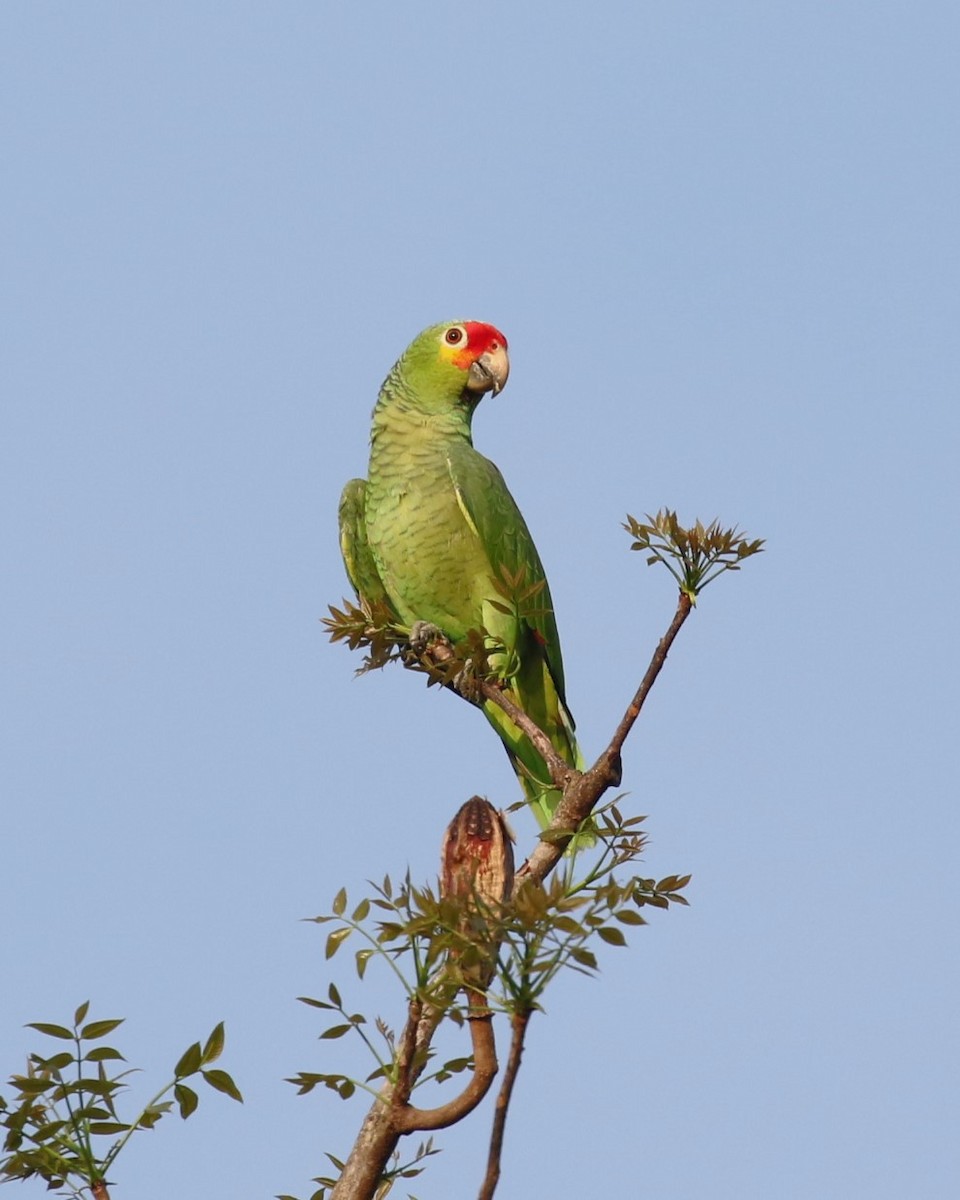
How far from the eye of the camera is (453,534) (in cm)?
758

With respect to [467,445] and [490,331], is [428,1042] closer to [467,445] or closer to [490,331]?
[467,445]

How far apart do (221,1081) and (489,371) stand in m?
5.78

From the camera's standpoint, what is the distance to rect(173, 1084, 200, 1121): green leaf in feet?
10.6

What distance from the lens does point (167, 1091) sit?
3.24 meters

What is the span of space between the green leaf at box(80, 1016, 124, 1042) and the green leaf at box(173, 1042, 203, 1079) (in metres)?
0.18

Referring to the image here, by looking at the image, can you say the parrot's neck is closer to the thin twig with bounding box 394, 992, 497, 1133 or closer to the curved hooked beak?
the curved hooked beak

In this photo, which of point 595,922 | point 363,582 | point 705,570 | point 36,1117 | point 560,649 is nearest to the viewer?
point 595,922

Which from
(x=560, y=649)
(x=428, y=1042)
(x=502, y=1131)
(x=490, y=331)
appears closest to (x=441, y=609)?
(x=560, y=649)

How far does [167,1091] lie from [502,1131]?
1172 mm

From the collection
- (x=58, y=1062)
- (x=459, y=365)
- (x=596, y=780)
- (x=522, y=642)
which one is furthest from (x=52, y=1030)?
(x=459, y=365)

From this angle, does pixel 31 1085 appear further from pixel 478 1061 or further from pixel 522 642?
pixel 522 642

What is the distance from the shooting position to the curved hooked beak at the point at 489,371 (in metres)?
8.36

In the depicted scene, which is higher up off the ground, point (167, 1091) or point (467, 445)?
point (467, 445)

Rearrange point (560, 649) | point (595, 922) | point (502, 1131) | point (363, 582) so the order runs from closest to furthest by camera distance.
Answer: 1. point (502, 1131)
2. point (595, 922)
3. point (560, 649)
4. point (363, 582)
